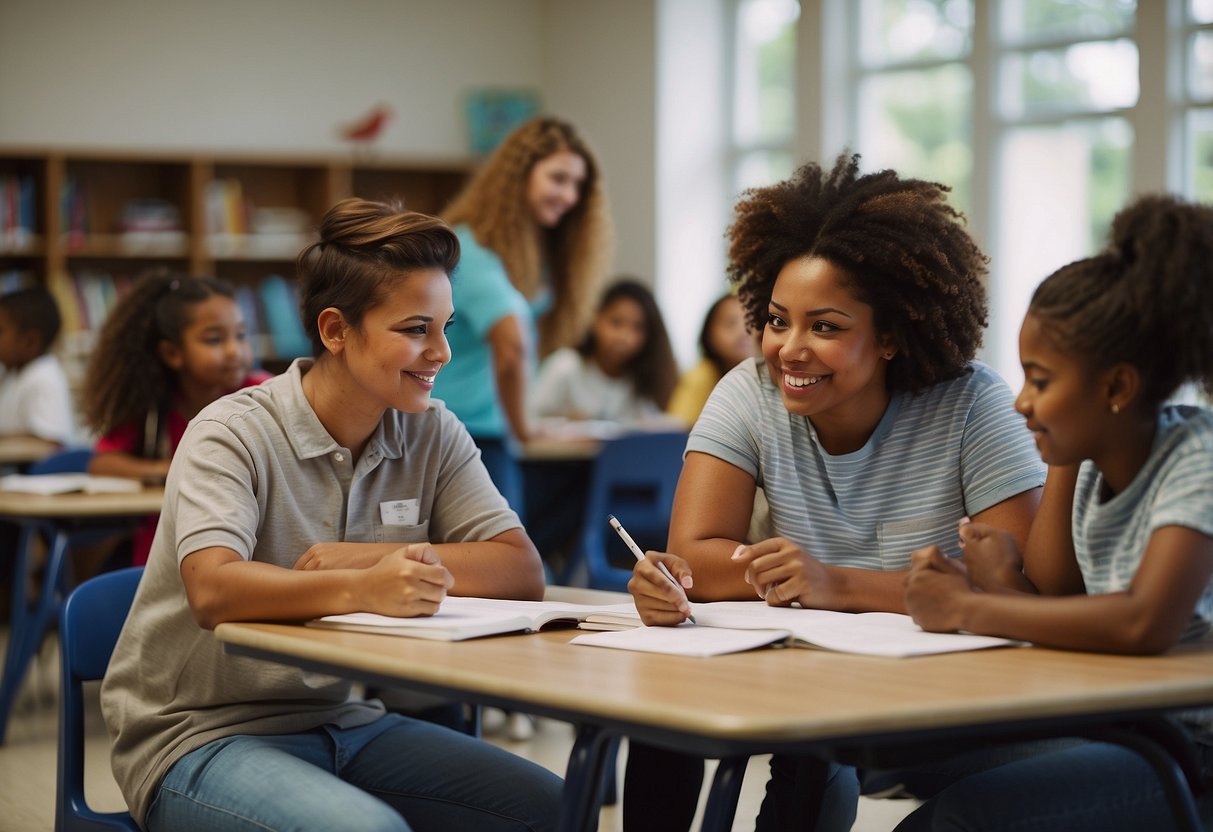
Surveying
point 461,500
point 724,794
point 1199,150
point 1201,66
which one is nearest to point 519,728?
point 461,500

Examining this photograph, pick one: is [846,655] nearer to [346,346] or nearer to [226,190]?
[346,346]

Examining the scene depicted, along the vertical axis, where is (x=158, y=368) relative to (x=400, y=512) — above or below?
above

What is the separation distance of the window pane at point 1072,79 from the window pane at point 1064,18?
0.20ft

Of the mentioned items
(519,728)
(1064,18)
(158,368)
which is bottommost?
(519,728)

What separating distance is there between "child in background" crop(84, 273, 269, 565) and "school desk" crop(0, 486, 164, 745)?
0.13 meters

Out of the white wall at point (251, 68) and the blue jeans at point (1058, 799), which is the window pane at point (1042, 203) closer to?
the white wall at point (251, 68)

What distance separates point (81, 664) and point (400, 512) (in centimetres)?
46

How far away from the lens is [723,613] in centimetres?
171

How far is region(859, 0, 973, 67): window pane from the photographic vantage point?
6.45m

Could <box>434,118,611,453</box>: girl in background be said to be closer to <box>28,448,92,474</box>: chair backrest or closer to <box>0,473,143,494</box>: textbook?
<box>0,473,143,494</box>: textbook

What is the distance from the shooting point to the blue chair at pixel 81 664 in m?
1.80

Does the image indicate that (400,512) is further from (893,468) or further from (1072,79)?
(1072,79)

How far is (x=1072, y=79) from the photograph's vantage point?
19.9 feet

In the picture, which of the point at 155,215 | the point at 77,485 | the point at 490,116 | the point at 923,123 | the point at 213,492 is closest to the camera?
the point at 213,492
